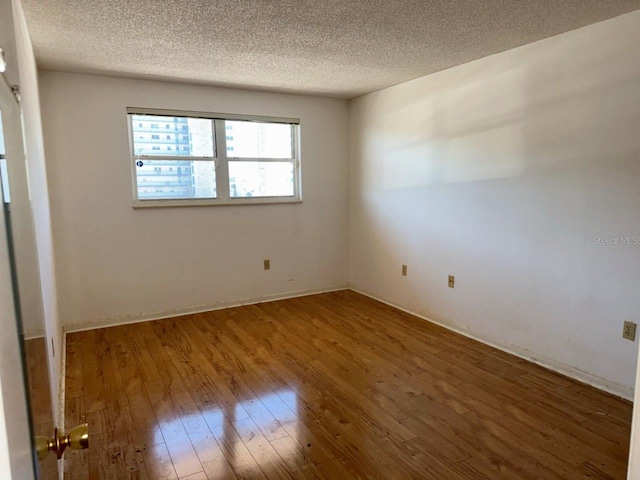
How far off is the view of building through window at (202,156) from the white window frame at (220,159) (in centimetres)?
3

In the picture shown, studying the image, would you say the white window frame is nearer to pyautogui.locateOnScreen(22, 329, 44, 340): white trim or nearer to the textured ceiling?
the textured ceiling

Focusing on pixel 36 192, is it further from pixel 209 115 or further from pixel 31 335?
pixel 209 115

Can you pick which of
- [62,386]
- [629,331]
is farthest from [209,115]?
[629,331]

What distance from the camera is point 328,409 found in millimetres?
2369

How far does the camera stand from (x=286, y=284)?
4.68 metres

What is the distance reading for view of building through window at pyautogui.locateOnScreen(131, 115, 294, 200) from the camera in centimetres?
387

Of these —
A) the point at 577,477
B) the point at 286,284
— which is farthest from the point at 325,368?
the point at 286,284

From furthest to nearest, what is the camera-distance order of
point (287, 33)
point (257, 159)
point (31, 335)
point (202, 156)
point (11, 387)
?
point (257, 159)
point (202, 156)
point (287, 33)
point (31, 335)
point (11, 387)

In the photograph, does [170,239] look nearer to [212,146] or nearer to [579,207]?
[212,146]

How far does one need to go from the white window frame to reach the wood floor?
1.28 m

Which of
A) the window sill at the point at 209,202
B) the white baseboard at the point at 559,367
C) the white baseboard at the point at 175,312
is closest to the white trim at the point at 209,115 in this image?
the window sill at the point at 209,202

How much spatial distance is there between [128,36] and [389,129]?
2.54 metres

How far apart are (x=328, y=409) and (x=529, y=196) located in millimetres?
2027

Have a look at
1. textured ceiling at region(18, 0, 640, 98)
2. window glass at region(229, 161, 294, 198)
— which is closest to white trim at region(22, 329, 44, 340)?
textured ceiling at region(18, 0, 640, 98)
